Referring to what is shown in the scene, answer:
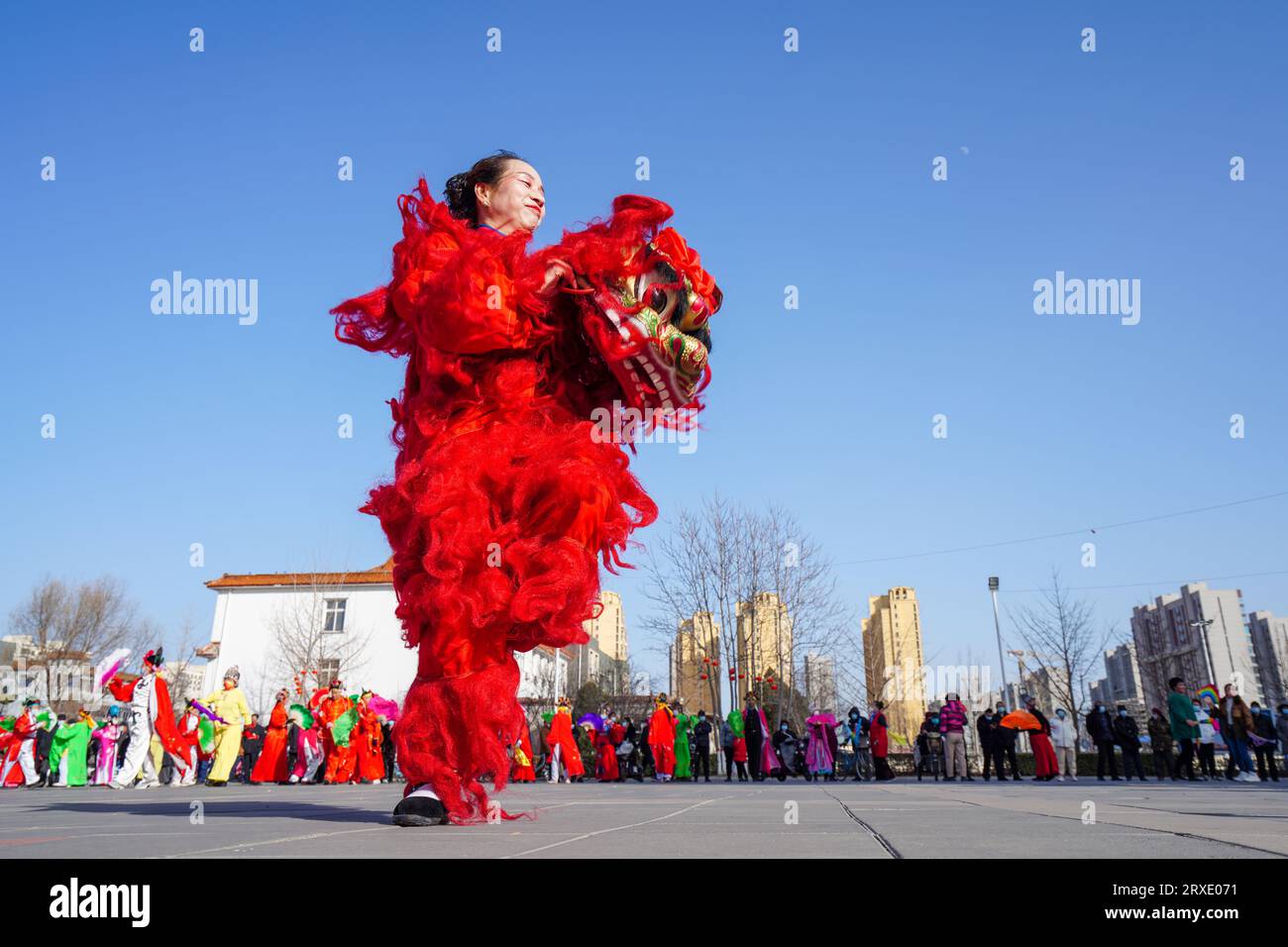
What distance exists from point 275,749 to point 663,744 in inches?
311

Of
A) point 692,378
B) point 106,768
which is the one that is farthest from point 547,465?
point 106,768

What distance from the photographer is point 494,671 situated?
297 cm

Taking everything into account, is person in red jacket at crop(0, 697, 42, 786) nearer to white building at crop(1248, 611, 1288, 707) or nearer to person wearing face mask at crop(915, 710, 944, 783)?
person wearing face mask at crop(915, 710, 944, 783)

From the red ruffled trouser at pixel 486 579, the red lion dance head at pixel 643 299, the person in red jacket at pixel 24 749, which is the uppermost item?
the red lion dance head at pixel 643 299

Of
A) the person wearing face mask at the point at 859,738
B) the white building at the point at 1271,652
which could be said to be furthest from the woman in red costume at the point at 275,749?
the white building at the point at 1271,652

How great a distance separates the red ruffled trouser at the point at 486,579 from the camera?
2908mm

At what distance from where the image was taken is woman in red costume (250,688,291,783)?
14992 millimetres

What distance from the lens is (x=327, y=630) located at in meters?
43.9

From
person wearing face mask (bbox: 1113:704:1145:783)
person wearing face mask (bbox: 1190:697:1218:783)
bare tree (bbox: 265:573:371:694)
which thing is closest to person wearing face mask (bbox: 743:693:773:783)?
person wearing face mask (bbox: 1113:704:1145:783)

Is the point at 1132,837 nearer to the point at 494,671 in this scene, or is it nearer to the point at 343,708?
the point at 494,671

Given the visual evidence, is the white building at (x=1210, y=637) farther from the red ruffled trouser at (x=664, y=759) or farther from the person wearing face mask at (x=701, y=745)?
the red ruffled trouser at (x=664, y=759)

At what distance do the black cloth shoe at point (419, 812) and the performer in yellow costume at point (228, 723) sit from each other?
11.0m

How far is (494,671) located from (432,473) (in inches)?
30.3
